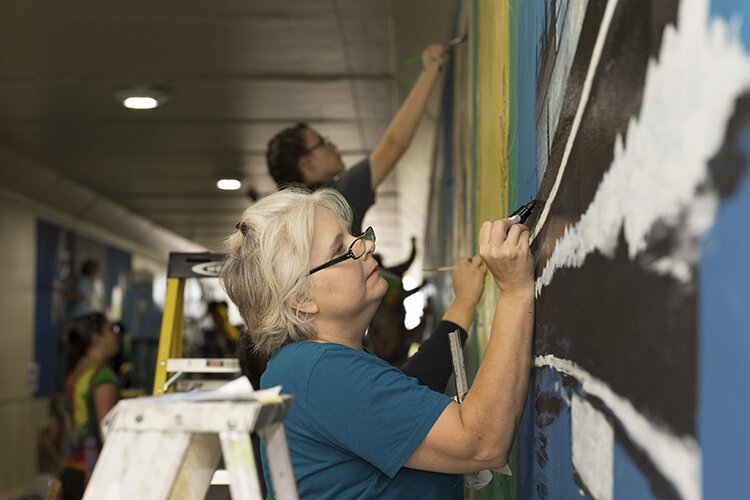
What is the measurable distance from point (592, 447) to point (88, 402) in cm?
457

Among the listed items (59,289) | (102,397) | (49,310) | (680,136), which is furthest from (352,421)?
(59,289)

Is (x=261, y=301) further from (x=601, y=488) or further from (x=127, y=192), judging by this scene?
(x=127, y=192)

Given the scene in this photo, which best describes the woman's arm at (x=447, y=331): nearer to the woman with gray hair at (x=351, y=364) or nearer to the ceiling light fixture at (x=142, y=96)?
the woman with gray hair at (x=351, y=364)

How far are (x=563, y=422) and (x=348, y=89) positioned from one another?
16.5 ft

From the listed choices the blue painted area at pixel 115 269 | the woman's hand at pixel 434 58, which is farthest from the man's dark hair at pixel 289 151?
the blue painted area at pixel 115 269

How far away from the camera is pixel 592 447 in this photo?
100 centimetres

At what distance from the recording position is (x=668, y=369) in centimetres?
71

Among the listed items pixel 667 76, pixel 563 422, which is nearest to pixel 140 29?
pixel 563 422

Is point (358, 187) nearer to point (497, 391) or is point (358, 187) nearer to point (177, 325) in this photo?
point (177, 325)

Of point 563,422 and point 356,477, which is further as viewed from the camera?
point 356,477

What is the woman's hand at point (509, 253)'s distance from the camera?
144cm

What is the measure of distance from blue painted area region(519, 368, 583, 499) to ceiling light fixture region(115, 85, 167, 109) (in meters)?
4.79

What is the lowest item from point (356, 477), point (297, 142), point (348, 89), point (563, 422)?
point (356, 477)

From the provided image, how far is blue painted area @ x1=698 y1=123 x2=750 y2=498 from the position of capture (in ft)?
1.85
